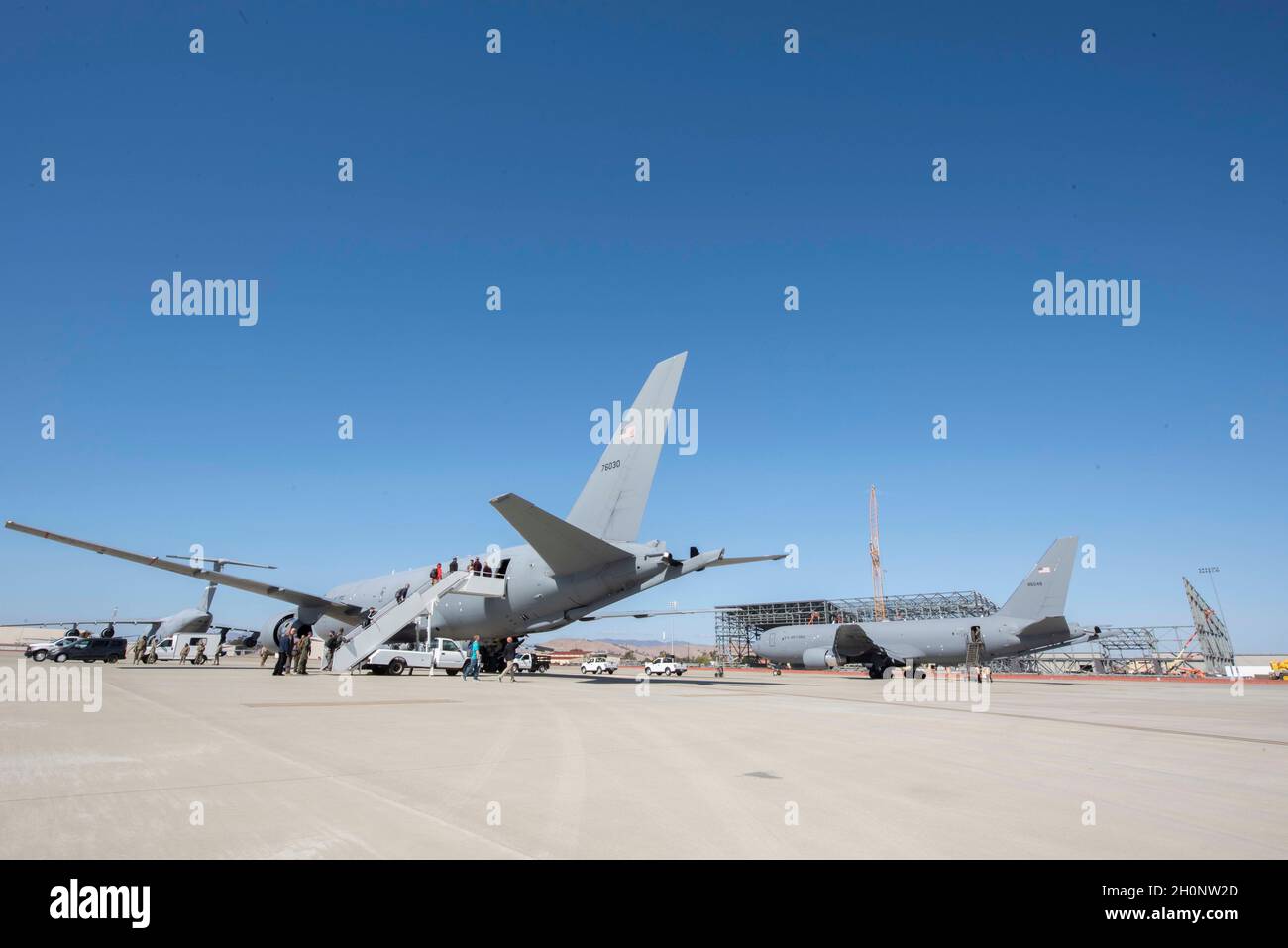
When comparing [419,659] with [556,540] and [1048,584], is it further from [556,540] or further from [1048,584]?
[1048,584]

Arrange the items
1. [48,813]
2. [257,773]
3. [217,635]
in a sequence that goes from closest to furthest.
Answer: [48,813] < [257,773] < [217,635]

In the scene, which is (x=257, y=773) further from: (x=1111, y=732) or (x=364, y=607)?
(x=364, y=607)

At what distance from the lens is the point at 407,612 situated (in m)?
27.4

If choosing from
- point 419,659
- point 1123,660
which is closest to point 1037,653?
point 1123,660

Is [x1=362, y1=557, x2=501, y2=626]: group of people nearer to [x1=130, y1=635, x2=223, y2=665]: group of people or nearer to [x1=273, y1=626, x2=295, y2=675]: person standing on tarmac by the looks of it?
[x1=273, y1=626, x2=295, y2=675]: person standing on tarmac

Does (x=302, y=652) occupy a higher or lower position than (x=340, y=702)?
lower

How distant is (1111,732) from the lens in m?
11.9

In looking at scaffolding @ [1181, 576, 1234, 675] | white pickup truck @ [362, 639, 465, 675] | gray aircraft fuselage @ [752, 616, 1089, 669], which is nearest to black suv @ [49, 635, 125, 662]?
white pickup truck @ [362, 639, 465, 675]

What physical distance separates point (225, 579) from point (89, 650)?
19406mm

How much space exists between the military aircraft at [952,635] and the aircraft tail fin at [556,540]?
2261cm

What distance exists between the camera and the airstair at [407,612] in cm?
2656

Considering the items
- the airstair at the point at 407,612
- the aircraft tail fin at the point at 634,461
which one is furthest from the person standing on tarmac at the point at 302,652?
the aircraft tail fin at the point at 634,461
